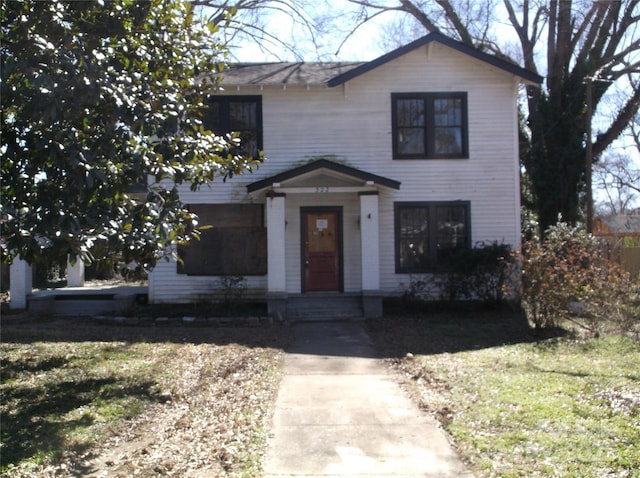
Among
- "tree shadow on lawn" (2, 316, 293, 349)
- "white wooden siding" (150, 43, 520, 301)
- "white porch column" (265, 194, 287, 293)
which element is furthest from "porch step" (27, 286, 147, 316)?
"white porch column" (265, 194, 287, 293)

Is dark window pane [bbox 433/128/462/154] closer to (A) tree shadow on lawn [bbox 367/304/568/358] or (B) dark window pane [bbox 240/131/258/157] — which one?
(A) tree shadow on lawn [bbox 367/304/568/358]

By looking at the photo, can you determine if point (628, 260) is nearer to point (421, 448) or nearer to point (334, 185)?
point (334, 185)

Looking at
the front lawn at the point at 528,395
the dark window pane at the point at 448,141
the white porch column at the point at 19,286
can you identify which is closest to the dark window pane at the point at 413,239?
the dark window pane at the point at 448,141

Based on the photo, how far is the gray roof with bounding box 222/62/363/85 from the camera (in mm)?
15289

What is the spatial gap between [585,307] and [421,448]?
715 centimetres

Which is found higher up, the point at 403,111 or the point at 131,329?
the point at 403,111

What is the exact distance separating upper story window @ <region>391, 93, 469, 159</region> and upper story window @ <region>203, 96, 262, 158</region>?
3426mm

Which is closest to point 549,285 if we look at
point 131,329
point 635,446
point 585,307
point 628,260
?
point 585,307

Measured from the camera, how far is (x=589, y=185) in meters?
18.9

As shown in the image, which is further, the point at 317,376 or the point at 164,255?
the point at 317,376

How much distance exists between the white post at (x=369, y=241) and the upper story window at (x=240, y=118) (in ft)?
10.4

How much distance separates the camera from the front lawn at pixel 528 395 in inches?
204

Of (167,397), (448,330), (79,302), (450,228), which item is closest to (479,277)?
(450,228)

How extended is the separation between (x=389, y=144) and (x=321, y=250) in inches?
125
